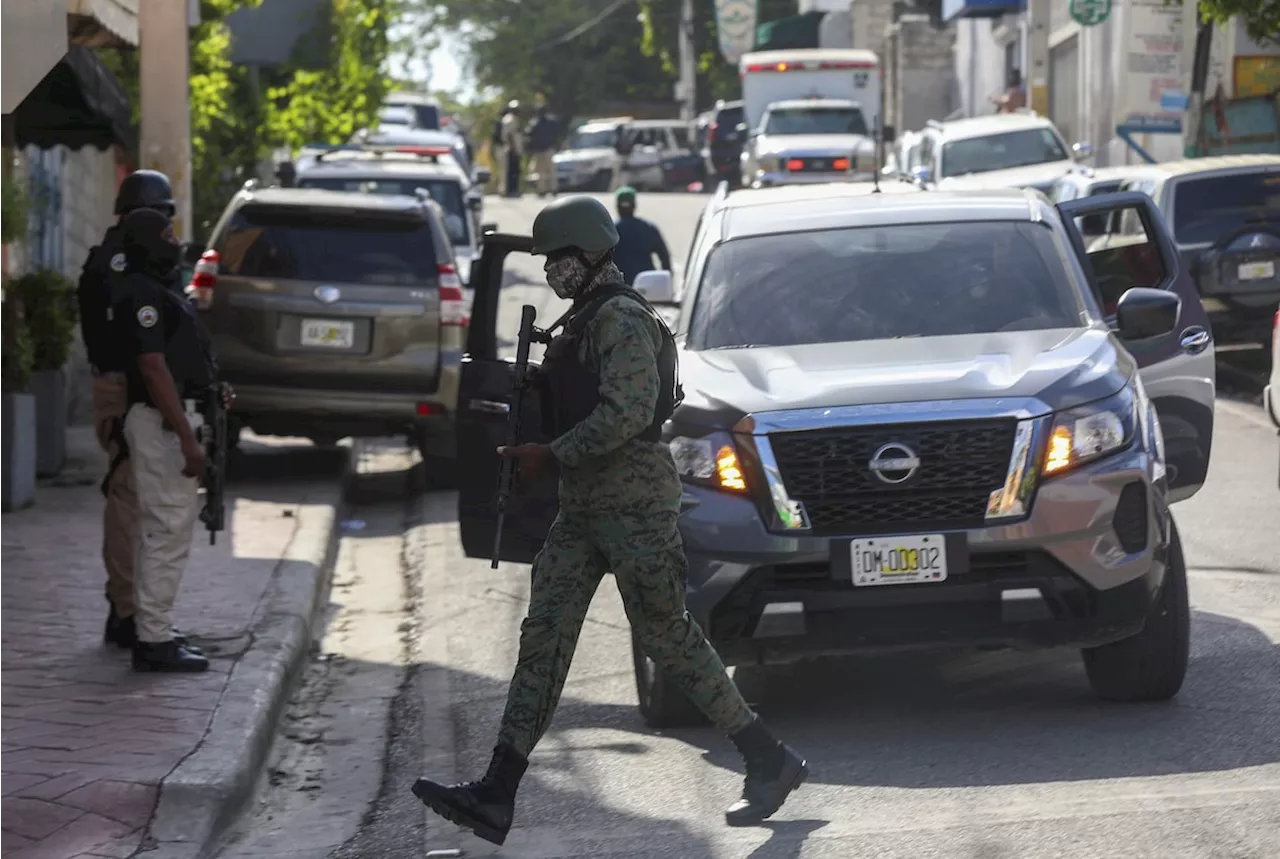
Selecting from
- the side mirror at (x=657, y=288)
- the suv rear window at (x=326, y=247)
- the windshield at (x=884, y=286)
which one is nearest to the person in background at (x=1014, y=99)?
the suv rear window at (x=326, y=247)

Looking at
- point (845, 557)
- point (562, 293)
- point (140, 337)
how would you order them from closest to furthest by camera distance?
point (562, 293) < point (845, 557) < point (140, 337)

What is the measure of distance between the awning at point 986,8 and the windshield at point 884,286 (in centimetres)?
3545

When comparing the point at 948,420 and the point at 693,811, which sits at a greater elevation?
the point at 948,420

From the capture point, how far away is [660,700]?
314 inches

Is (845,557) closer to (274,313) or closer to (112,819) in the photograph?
(112,819)

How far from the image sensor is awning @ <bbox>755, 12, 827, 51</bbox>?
64.2 meters

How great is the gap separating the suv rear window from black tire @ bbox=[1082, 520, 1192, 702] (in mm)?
7148

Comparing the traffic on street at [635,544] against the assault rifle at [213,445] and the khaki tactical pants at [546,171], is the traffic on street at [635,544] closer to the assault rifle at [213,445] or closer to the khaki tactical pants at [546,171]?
the assault rifle at [213,445]

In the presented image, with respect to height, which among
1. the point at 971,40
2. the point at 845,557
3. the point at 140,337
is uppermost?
the point at 971,40

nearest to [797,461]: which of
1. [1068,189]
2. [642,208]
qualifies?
[1068,189]

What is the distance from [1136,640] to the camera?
7.86 metres

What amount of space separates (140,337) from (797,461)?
251 centimetres

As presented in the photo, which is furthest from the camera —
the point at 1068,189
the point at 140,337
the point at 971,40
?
the point at 971,40

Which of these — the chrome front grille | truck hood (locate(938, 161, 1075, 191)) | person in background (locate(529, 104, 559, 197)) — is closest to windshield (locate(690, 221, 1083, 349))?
the chrome front grille
